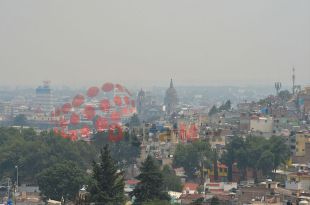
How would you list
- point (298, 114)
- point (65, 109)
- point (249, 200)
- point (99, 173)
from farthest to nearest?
point (65, 109)
point (298, 114)
point (249, 200)
point (99, 173)

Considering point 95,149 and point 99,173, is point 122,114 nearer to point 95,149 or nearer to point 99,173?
point 95,149

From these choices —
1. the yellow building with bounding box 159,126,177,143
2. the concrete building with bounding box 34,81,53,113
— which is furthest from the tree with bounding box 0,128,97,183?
the concrete building with bounding box 34,81,53,113

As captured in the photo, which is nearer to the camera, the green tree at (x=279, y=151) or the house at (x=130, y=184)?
the house at (x=130, y=184)

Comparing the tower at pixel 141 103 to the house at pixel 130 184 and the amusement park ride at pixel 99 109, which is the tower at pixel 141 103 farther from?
the house at pixel 130 184

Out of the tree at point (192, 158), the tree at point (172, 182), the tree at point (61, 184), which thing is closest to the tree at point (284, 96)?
the tree at point (192, 158)

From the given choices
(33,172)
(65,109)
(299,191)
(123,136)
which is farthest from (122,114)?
(299,191)

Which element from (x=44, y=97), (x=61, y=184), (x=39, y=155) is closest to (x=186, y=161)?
(x=39, y=155)

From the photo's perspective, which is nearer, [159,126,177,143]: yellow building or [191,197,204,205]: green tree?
A: [191,197,204,205]: green tree

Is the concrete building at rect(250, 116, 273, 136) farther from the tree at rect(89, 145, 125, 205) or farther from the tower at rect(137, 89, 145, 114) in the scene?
the tower at rect(137, 89, 145, 114)
